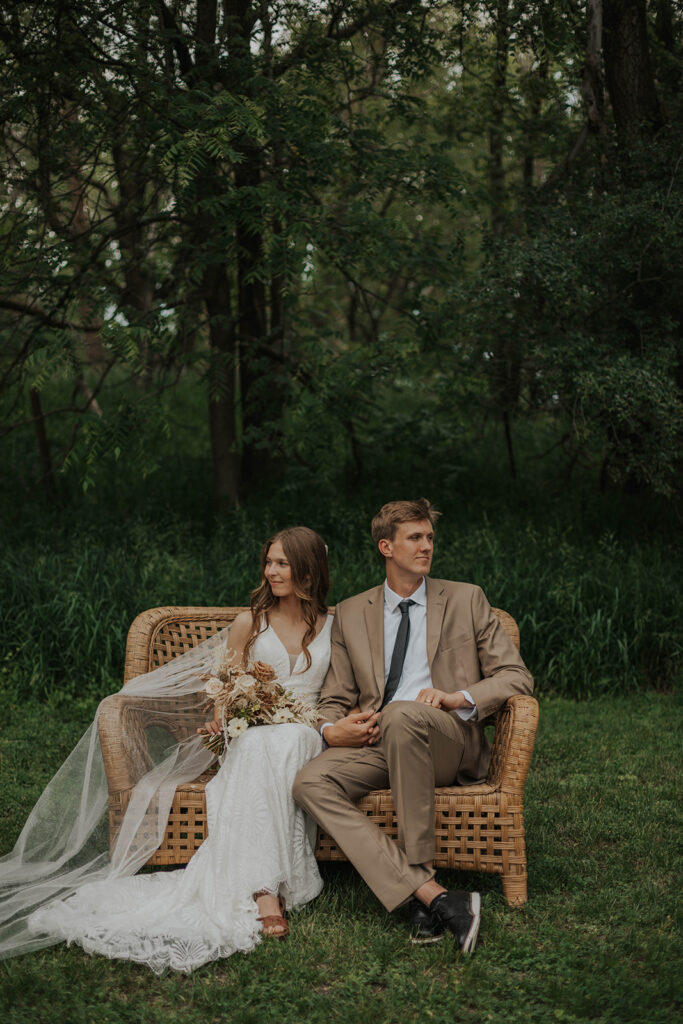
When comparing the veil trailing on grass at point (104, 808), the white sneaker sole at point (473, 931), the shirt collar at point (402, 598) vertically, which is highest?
the shirt collar at point (402, 598)

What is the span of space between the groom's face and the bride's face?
481mm

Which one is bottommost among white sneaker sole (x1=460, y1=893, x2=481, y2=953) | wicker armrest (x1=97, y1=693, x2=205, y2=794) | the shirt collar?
white sneaker sole (x1=460, y1=893, x2=481, y2=953)

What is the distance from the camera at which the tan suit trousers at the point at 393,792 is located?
3.91 m

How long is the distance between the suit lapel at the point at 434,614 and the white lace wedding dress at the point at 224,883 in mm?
617

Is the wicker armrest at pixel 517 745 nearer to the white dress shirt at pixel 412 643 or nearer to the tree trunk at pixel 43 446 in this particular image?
the white dress shirt at pixel 412 643

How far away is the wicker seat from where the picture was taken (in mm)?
4090

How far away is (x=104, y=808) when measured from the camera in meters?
4.30

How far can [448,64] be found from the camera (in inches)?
334

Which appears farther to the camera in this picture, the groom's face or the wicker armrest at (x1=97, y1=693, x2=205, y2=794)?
the groom's face

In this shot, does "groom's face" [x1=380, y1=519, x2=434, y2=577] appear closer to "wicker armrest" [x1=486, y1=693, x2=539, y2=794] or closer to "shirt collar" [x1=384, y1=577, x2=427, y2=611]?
"shirt collar" [x1=384, y1=577, x2=427, y2=611]

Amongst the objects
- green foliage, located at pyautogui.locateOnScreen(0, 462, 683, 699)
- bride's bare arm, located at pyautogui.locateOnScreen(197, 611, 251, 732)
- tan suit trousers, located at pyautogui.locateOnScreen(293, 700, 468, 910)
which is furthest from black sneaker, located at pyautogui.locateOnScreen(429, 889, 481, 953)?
green foliage, located at pyautogui.locateOnScreen(0, 462, 683, 699)

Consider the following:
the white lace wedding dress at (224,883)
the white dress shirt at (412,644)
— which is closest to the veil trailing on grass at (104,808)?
the white lace wedding dress at (224,883)

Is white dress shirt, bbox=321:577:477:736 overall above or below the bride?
above


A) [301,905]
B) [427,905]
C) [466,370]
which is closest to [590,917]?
[427,905]
